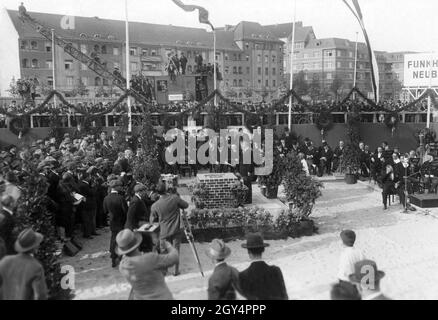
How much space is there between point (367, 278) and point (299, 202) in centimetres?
651

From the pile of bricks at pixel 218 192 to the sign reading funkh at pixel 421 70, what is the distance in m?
13.7

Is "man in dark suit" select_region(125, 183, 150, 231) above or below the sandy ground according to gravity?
above

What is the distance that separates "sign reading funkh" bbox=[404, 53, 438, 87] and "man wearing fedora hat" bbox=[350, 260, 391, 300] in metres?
18.8

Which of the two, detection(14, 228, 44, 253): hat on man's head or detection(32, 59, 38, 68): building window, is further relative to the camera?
detection(32, 59, 38, 68): building window

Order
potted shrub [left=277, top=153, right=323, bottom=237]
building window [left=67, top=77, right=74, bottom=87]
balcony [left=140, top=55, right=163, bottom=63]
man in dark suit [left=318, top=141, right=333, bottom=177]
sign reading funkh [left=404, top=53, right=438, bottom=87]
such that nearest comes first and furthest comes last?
1. potted shrub [left=277, top=153, right=323, bottom=237]
2. man in dark suit [left=318, top=141, right=333, bottom=177]
3. sign reading funkh [left=404, top=53, right=438, bottom=87]
4. building window [left=67, top=77, right=74, bottom=87]
5. balcony [left=140, top=55, right=163, bottom=63]

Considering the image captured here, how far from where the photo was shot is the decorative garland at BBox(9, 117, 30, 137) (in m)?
21.0

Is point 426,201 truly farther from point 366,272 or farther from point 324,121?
point 324,121

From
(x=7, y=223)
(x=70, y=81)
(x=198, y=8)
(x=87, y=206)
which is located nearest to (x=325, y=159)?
(x=198, y=8)

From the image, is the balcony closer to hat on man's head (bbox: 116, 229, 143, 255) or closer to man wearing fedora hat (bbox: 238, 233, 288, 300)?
hat on man's head (bbox: 116, 229, 143, 255)

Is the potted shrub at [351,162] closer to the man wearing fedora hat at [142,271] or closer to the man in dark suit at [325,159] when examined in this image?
the man in dark suit at [325,159]

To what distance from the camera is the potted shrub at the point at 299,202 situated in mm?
11023

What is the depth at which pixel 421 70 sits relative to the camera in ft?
73.9

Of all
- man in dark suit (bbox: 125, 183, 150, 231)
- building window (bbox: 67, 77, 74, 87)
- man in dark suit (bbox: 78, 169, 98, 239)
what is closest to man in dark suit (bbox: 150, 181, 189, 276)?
man in dark suit (bbox: 125, 183, 150, 231)

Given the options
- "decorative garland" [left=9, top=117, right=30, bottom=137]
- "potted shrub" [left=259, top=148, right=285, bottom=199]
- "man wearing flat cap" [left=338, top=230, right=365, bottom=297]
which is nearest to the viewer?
"man wearing flat cap" [left=338, top=230, right=365, bottom=297]
